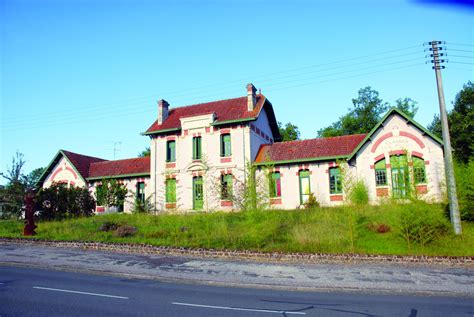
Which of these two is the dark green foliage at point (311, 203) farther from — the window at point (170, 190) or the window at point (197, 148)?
the window at point (170, 190)

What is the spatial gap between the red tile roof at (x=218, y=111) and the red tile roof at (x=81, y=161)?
8056 millimetres

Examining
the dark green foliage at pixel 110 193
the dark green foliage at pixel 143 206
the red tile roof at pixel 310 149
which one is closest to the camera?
the red tile roof at pixel 310 149

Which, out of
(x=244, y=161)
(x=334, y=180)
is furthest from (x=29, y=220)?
(x=334, y=180)

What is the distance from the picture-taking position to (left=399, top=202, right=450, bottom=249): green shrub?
14867mm

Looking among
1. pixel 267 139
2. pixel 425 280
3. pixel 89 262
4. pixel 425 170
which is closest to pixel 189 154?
pixel 267 139

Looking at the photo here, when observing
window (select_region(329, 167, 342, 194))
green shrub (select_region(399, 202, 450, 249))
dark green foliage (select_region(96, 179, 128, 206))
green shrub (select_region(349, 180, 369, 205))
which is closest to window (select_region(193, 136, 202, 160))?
dark green foliage (select_region(96, 179, 128, 206))

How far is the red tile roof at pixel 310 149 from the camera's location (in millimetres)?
25719

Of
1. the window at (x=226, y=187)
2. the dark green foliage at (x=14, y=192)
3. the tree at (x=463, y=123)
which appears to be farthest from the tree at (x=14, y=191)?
the tree at (x=463, y=123)

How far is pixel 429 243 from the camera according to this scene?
15039 mm

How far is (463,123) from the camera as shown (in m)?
34.0

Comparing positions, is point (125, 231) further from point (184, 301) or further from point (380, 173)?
point (380, 173)

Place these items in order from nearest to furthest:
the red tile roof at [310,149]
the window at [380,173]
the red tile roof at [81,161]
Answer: the window at [380,173], the red tile roof at [310,149], the red tile roof at [81,161]

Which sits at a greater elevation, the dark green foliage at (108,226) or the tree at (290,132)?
the tree at (290,132)

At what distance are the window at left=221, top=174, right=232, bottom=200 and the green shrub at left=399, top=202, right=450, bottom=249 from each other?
12.7 meters
